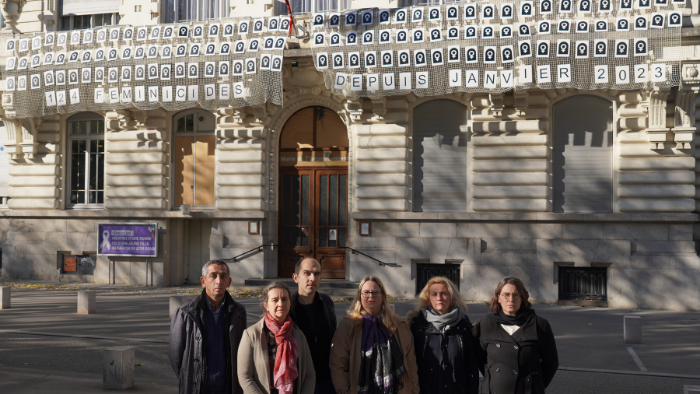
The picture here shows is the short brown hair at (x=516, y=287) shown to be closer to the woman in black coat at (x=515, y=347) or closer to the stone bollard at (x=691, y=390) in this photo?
the woman in black coat at (x=515, y=347)

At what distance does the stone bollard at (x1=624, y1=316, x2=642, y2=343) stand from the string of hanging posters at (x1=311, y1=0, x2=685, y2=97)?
6.98 meters

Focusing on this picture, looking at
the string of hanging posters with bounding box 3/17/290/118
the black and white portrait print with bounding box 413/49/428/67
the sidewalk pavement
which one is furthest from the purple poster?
the black and white portrait print with bounding box 413/49/428/67

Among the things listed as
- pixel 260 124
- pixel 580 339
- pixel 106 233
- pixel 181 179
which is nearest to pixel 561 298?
pixel 580 339

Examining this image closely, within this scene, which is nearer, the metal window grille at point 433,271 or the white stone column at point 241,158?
the metal window grille at point 433,271

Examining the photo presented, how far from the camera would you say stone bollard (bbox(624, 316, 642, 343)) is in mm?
12500

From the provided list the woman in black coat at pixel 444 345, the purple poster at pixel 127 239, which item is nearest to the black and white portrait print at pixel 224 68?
the purple poster at pixel 127 239

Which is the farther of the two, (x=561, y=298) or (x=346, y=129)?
(x=346, y=129)

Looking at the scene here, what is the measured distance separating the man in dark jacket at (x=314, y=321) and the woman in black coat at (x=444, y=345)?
729mm

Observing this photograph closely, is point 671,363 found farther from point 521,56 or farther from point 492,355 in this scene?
point 521,56

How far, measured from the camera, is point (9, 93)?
21.8 m

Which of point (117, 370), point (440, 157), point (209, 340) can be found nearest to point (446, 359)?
point (209, 340)

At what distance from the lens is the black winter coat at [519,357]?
567cm

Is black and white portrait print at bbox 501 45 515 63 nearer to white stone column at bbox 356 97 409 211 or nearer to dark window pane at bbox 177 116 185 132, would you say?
white stone column at bbox 356 97 409 211

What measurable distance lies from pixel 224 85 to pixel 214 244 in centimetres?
468
